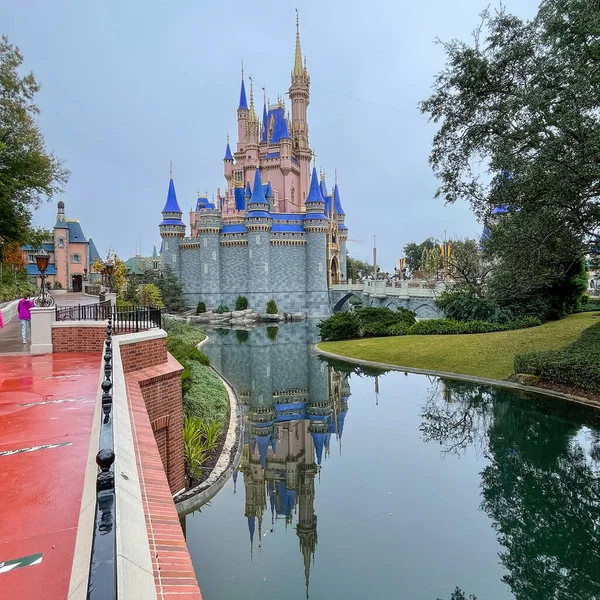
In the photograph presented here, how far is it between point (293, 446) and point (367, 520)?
16.2ft

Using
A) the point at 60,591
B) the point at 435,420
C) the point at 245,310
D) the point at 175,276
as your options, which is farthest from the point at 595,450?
the point at 175,276

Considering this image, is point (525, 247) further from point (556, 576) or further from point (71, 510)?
point (71, 510)

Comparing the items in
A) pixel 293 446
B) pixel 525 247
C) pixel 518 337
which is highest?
pixel 525 247

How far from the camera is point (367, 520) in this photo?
27.3ft

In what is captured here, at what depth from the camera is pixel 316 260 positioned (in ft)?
179

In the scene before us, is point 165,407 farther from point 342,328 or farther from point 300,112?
point 300,112

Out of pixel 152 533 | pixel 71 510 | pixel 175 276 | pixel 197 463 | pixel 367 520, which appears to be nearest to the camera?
pixel 152 533

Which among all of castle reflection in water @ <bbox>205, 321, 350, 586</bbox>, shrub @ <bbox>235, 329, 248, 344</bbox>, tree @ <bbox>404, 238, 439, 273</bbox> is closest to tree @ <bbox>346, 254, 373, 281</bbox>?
tree @ <bbox>404, 238, 439, 273</bbox>

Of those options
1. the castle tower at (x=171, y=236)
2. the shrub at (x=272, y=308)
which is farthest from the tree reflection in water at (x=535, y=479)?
the castle tower at (x=171, y=236)

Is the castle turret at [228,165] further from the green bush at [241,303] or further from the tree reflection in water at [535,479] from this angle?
the tree reflection in water at [535,479]

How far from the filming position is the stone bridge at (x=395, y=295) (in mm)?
34856

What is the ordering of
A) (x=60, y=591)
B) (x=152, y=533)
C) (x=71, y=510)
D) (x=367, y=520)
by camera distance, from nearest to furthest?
(x=60, y=591)
(x=152, y=533)
(x=71, y=510)
(x=367, y=520)

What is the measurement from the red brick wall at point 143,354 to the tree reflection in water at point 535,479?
7090 mm

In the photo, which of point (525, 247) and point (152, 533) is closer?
point (152, 533)
